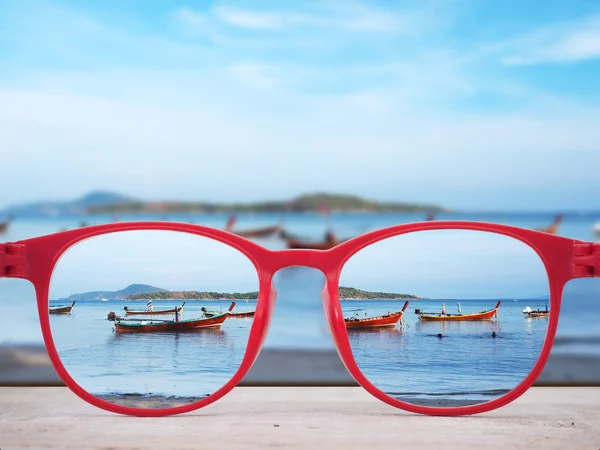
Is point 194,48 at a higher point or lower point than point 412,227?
higher

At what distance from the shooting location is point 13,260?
71cm

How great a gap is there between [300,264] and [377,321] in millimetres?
109

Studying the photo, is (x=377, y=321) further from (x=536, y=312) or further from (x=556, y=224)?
(x=556, y=224)

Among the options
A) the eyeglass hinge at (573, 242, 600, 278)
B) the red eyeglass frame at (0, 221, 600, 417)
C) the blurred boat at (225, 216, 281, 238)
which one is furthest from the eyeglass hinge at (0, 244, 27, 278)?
the eyeglass hinge at (573, 242, 600, 278)

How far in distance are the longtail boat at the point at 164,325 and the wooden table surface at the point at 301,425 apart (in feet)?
0.31

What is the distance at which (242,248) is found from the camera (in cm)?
75

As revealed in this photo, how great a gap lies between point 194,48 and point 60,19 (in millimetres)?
255

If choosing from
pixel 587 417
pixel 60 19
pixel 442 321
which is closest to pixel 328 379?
pixel 442 321

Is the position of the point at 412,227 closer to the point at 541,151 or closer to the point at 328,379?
the point at 328,379

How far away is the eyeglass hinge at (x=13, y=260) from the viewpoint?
2.31 ft

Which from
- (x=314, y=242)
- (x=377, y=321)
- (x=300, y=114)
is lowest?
(x=377, y=321)

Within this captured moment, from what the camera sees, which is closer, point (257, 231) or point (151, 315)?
point (151, 315)

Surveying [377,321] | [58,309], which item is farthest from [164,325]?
[377,321]

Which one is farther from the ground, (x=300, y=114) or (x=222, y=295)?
(x=300, y=114)
